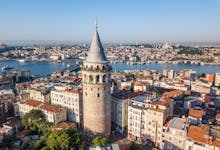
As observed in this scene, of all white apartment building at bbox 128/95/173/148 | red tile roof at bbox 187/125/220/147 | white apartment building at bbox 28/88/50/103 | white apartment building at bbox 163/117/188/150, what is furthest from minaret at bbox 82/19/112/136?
white apartment building at bbox 28/88/50/103

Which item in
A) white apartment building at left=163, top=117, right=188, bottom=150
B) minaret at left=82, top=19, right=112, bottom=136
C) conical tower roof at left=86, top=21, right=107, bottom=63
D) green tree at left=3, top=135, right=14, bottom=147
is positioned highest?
conical tower roof at left=86, top=21, right=107, bottom=63

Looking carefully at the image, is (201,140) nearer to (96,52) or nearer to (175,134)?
(175,134)

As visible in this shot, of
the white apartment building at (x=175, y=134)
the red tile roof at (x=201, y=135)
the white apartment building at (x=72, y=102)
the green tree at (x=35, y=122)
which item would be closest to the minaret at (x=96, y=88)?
the white apartment building at (x=72, y=102)

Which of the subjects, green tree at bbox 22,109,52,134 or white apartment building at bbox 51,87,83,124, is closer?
green tree at bbox 22,109,52,134

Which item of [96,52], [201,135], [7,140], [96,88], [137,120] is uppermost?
[96,52]

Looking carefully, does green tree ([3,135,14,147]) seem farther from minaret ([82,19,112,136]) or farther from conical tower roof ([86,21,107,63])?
conical tower roof ([86,21,107,63])

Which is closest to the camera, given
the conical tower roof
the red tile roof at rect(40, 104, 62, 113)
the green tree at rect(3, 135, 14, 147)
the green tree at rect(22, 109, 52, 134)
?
the green tree at rect(3, 135, 14, 147)

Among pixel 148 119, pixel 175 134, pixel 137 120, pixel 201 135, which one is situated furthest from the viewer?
pixel 137 120

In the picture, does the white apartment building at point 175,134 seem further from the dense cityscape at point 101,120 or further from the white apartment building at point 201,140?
the white apartment building at point 201,140

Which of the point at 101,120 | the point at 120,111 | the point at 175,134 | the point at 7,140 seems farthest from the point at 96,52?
the point at 7,140
